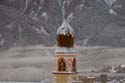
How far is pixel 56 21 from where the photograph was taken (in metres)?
14.9

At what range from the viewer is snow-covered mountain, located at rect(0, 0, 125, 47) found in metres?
14.7

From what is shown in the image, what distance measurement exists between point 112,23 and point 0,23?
3697 millimetres

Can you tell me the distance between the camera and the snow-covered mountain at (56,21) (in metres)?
14.7

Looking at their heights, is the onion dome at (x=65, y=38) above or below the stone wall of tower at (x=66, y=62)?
above

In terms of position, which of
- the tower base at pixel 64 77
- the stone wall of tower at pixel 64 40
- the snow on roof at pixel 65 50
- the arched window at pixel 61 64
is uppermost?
the stone wall of tower at pixel 64 40

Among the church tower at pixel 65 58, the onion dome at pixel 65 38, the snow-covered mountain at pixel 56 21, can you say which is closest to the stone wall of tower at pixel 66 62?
the church tower at pixel 65 58

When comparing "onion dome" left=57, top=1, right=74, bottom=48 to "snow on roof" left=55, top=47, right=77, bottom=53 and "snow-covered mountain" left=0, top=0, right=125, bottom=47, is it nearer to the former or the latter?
"snow on roof" left=55, top=47, right=77, bottom=53

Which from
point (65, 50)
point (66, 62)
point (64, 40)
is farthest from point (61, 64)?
point (64, 40)

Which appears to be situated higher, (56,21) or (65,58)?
(56,21)

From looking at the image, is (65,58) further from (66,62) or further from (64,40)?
(64,40)

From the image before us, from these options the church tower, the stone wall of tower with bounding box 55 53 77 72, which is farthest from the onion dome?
the stone wall of tower with bounding box 55 53 77 72

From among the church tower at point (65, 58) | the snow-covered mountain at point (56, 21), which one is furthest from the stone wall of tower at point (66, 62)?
the snow-covered mountain at point (56, 21)

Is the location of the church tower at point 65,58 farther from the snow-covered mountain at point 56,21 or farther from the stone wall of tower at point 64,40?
the snow-covered mountain at point 56,21

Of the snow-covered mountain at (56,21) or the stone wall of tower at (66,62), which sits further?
the snow-covered mountain at (56,21)
